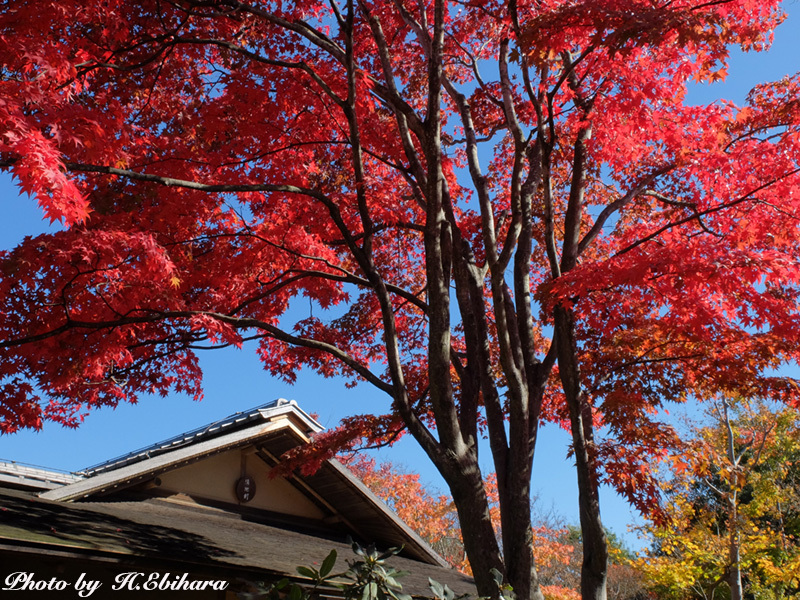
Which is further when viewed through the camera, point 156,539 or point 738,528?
point 738,528

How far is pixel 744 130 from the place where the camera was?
8.47 metres

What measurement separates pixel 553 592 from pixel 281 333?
63.0ft

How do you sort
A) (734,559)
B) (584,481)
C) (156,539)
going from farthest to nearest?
(734,559) → (584,481) → (156,539)

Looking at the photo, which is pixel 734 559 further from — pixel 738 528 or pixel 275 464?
pixel 275 464

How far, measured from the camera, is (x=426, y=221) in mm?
7031

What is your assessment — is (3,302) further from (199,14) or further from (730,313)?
(730,313)

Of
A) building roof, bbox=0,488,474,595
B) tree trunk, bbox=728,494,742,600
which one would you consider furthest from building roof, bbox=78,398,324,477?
tree trunk, bbox=728,494,742,600

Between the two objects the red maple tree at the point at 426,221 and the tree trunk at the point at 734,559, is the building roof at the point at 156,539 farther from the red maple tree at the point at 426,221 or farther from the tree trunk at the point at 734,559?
the tree trunk at the point at 734,559

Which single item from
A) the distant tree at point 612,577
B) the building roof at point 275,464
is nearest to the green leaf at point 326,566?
the building roof at point 275,464

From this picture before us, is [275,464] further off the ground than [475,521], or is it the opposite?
[275,464]

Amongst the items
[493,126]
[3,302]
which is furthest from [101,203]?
Result: [493,126]

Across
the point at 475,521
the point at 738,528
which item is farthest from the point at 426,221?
the point at 738,528

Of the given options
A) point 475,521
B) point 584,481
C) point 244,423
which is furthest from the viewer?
point 244,423

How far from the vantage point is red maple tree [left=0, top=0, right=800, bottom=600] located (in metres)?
6.51
